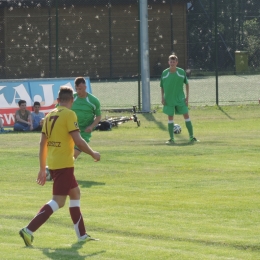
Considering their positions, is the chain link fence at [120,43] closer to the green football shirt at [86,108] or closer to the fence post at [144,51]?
the fence post at [144,51]

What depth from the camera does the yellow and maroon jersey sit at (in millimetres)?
8898

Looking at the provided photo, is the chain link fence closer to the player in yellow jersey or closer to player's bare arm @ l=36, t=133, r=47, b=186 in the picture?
player's bare arm @ l=36, t=133, r=47, b=186

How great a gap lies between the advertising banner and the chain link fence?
37.7ft

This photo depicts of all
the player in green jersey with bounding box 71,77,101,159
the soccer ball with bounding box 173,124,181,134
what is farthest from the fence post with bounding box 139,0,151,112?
the player in green jersey with bounding box 71,77,101,159

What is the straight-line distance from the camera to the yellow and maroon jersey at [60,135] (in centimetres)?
890

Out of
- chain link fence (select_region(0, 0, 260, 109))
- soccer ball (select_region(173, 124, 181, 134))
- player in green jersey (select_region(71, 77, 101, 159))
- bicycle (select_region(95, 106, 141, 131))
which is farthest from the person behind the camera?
chain link fence (select_region(0, 0, 260, 109))

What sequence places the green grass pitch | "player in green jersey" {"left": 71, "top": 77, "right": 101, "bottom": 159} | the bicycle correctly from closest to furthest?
the green grass pitch < "player in green jersey" {"left": 71, "top": 77, "right": 101, "bottom": 159} < the bicycle

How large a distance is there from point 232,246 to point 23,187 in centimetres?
524

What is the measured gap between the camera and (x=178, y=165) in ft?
50.6

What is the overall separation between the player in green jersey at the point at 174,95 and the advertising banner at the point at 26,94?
5225 millimetres

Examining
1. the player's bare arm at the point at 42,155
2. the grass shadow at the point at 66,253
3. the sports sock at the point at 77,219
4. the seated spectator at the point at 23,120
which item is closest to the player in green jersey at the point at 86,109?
the player's bare arm at the point at 42,155

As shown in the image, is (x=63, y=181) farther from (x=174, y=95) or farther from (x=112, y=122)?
(x=112, y=122)

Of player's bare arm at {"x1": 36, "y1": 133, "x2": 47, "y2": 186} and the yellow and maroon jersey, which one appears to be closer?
the yellow and maroon jersey

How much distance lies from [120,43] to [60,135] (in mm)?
32867
